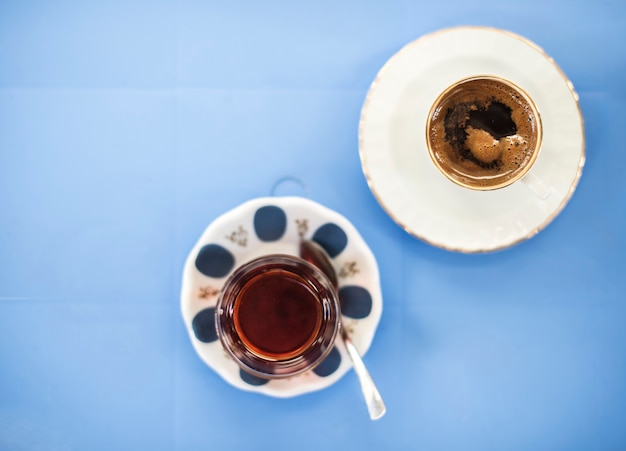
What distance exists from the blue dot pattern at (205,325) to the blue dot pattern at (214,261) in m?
0.05

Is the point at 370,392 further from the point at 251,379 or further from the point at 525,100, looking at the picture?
the point at 525,100

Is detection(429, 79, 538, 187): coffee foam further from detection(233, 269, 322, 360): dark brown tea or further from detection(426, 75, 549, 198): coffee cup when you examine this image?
detection(233, 269, 322, 360): dark brown tea

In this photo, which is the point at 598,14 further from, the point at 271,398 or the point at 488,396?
the point at 271,398

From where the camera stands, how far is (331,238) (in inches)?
30.6

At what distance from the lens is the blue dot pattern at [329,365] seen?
2.55 ft

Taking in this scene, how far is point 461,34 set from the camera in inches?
30.0

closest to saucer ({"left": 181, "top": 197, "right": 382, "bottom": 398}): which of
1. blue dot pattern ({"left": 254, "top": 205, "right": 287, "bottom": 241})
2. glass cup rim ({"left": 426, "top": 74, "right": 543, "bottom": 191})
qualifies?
blue dot pattern ({"left": 254, "top": 205, "right": 287, "bottom": 241})

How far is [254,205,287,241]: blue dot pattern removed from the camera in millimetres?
767

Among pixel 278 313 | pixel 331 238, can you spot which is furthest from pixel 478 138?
pixel 278 313

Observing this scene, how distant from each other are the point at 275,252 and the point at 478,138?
1.06 ft

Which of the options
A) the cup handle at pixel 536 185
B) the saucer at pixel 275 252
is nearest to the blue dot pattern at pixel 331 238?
the saucer at pixel 275 252

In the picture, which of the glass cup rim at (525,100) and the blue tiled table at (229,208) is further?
the blue tiled table at (229,208)

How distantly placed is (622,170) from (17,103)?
37.3 inches

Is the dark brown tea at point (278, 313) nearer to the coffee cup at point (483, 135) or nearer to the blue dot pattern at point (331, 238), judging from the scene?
the blue dot pattern at point (331, 238)
